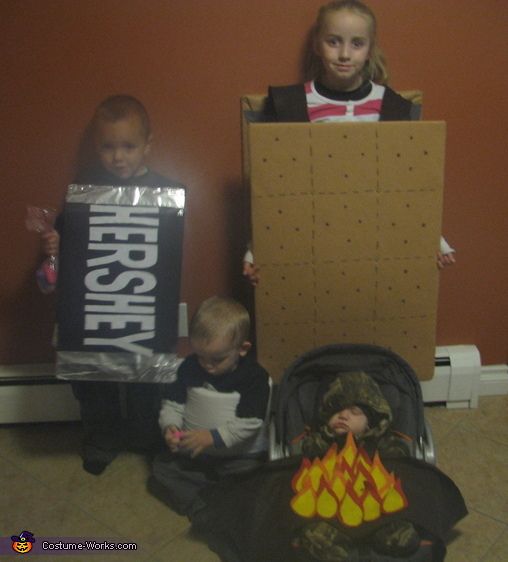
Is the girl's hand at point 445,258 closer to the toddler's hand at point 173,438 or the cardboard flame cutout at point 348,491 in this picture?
the cardboard flame cutout at point 348,491

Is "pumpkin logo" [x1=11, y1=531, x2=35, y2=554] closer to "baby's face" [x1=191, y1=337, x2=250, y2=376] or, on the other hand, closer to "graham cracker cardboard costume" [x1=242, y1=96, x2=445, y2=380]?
"baby's face" [x1=191, y1=337, x2=250, y2=376]

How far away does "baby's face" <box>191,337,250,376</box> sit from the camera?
1351 mm

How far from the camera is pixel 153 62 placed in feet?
4.77

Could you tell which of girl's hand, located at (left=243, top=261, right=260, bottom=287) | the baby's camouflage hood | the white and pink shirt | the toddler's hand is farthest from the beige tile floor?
the white and pink shirt

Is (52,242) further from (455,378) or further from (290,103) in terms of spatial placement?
(455,378)

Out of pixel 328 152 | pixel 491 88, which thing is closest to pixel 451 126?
pixel 491 88

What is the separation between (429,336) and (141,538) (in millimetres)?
790

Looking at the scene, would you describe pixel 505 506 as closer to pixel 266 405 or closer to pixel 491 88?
pixel 266 405

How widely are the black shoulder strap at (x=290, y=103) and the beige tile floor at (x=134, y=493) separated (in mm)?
886

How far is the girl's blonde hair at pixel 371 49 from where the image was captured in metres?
1.31

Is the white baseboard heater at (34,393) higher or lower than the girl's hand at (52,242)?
lower

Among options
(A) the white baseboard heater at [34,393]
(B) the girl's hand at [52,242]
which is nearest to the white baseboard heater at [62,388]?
(A) the white baseboard heater at [34,393]

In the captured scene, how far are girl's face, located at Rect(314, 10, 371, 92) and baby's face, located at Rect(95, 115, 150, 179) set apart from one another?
42 centimetres

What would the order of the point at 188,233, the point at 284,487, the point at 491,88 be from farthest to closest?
the point at 188,233, the point at 491,88, the point at 284,487
